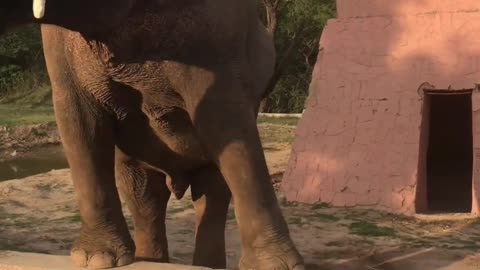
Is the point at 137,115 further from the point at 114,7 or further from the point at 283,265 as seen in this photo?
the point at 283,265

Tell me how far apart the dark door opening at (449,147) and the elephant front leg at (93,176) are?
6413 millimetres

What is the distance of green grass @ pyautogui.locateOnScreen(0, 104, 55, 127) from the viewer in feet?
54.5

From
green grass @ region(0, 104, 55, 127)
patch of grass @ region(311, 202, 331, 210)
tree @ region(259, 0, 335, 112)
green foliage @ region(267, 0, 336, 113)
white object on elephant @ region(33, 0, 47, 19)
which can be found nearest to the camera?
white object on elephant @ region(33, 0, 47, 19)

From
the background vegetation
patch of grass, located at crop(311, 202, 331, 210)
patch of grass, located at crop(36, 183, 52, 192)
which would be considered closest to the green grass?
the background vegetation

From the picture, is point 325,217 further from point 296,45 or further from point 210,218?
point 296,45

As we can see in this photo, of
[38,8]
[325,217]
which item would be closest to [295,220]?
[325,217]

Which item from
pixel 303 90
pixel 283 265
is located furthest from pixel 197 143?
pixel 303 90

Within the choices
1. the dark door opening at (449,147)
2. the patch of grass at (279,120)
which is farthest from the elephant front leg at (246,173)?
the patch of grass at (279,120)

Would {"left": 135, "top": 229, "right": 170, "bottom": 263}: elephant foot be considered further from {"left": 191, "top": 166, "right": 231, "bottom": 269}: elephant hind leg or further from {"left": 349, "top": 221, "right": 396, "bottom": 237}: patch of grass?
{"left": 349, "top": 221, "right": 396, "bottom": 237}: patch of grass

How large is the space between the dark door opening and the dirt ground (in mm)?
2476

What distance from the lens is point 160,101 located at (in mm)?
3477

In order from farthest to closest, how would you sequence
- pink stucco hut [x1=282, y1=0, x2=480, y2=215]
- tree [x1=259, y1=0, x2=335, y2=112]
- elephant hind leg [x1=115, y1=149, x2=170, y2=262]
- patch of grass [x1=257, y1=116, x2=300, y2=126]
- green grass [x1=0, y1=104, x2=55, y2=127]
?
tree [x1=259, y1=0, x2=335, y2=112] → patch of grass [x1=257, y1=116, x2=300, y2=126] → green grass [x1=0, y1=104, x2=55, y2=127] → pink stucco hut [x1=282, y1=0, x2=480, y2=215] → elephant hind leg [x1=115, y1=149, x2=170, y2=262]

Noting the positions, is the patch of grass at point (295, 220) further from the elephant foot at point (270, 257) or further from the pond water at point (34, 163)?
the pond water at point (34, 163)

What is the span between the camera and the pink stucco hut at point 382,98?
745 centimetres
